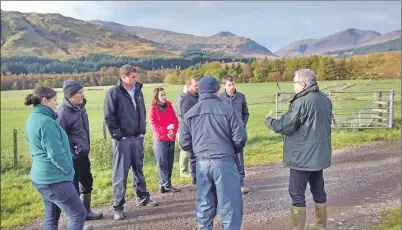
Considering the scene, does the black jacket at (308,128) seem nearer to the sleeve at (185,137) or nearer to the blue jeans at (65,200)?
the sleeve at (185,137)

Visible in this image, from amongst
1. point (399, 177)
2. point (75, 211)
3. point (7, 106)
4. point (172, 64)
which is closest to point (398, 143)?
point (399, 177)

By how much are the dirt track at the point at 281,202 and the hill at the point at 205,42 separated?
556cm

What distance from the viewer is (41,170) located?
11.1 feet

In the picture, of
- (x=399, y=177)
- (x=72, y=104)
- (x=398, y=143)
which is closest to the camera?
(x=72, y=104)

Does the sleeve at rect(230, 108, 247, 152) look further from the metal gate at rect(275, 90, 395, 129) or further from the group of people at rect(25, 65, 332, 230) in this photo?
the metal gate at rect(275, 90, 395, 129)

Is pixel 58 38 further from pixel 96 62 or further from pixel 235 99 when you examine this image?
pixel 235 99

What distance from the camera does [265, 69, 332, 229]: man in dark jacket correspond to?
3.81m

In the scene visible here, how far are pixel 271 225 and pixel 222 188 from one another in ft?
4.73

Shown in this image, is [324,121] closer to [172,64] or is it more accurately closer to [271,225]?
[271,225]

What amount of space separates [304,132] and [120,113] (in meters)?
2.17

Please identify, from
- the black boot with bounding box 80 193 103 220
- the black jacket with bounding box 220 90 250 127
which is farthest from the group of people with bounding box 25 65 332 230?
the black jacket with bounding box 220 90 250 127

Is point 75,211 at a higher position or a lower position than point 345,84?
lower

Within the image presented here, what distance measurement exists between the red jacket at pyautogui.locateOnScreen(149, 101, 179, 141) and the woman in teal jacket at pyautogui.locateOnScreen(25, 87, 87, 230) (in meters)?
2.50

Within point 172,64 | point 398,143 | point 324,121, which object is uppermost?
point 172,64
